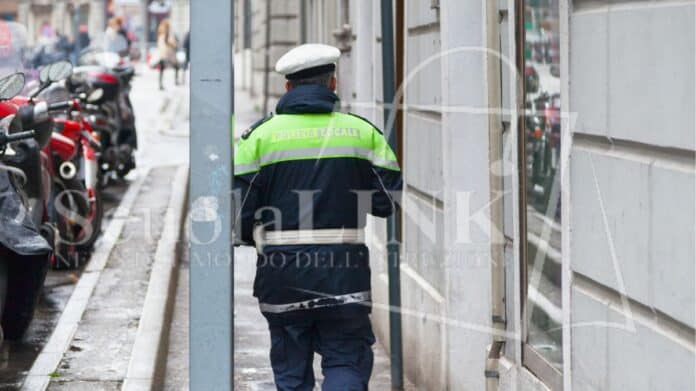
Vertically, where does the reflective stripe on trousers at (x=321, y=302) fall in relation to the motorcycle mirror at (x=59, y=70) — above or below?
below

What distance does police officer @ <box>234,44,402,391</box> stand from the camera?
5.90 metres

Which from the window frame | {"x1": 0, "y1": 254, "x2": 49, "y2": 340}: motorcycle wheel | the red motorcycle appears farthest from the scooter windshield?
the window frame

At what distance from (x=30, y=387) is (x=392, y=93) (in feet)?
7.78

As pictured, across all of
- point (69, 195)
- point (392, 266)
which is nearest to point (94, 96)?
point (69, 195)

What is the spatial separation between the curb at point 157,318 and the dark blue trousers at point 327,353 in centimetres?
152

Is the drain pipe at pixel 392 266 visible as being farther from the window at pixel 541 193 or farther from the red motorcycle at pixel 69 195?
the red motorcycle at pixel 69 195

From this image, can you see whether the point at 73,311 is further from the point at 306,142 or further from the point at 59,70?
the point at 306,142

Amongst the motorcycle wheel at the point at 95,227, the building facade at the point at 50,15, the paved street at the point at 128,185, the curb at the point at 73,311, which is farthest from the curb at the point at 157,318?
the building facade at the point at 50,15

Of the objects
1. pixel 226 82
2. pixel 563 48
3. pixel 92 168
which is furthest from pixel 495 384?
pixel 92 168

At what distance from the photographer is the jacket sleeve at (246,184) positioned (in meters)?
5.91

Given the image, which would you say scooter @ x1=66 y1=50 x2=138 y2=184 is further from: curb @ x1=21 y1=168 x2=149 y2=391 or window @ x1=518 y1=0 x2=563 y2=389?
window @ x1=518 y1=0 x2=563 y2=389

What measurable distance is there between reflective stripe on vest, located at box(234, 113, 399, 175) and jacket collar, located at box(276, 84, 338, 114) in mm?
26

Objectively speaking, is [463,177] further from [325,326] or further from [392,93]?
[325,326]

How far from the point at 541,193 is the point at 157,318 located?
3481 millimetres
